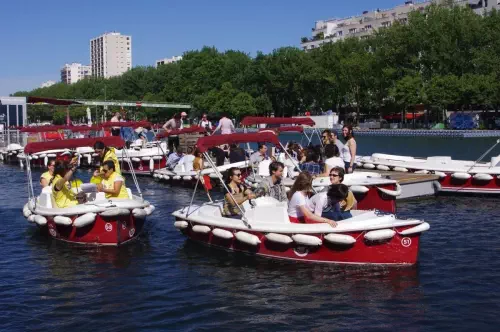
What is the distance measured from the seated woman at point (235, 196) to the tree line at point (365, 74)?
55298 mm

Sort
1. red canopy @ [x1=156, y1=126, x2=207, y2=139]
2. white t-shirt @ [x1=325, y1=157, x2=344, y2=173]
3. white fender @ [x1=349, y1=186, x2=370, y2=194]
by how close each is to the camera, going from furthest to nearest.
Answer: red canopy @ [x1=156, y1=126, x2=207, y2=139]
white fender @ [x1=349, y1=186, x2=370, y2=194]
white t-shirt @ [x1=325, y1=157, x2=344, y2=173]

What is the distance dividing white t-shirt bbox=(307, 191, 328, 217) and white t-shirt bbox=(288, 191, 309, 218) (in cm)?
13

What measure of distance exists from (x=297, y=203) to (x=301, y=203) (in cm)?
10

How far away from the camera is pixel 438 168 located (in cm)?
2414

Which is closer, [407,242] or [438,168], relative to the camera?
[407,242]

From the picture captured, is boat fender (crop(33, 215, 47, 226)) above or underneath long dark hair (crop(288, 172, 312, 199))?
underneath

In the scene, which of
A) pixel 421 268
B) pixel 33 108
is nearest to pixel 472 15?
pixel 421 268

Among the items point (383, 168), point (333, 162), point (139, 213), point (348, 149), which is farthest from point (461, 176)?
point (139, 213)

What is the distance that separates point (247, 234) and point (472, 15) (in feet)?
261

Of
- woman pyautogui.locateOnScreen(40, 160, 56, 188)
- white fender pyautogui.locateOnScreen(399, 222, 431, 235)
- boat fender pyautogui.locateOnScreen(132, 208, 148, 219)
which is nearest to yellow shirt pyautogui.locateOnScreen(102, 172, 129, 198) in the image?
boat fender pyautogui.locateOnScreen(132, 208, 148, 219)

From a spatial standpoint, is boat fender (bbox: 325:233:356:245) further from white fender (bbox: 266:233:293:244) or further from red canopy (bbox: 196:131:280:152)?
red canopy (bbox: 196:131:280:152)

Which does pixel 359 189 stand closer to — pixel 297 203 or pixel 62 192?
pixel 297 203

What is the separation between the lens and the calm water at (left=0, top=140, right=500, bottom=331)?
10477mm

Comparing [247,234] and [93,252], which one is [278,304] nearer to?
[247,234]
